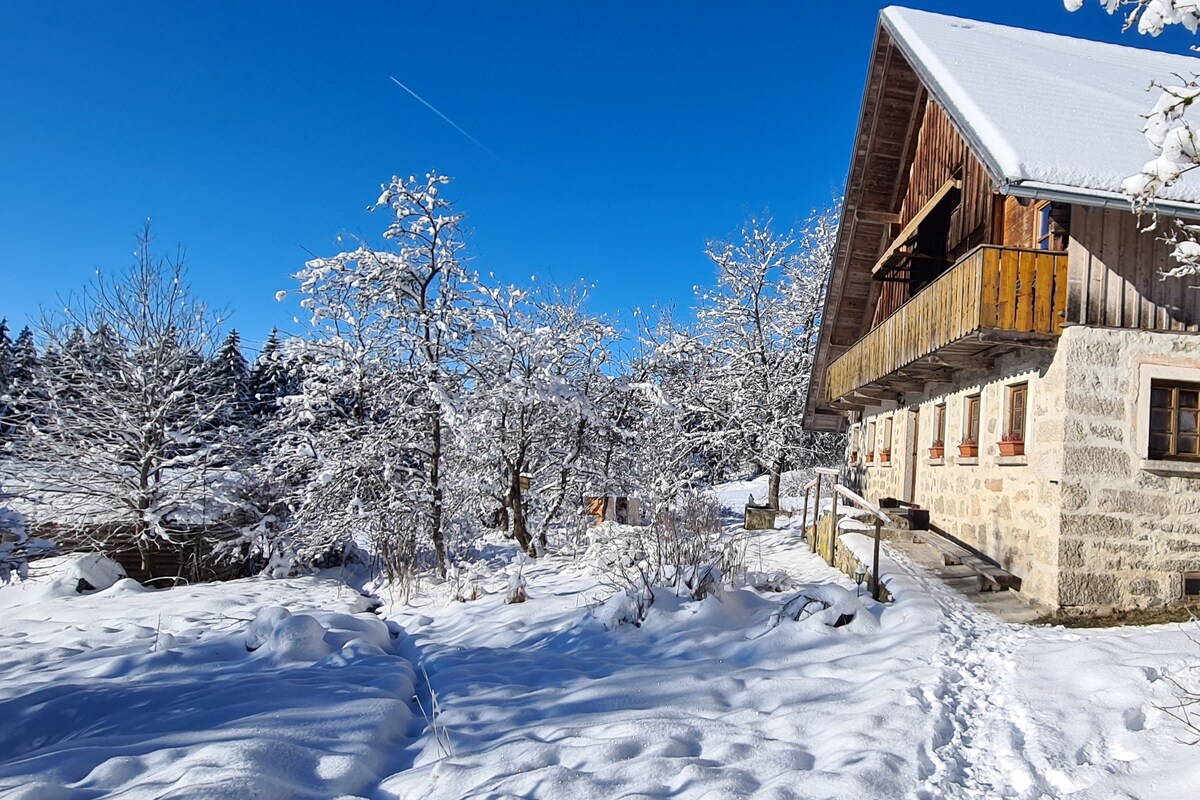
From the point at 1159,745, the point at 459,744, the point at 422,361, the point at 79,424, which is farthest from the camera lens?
the point at 79,424

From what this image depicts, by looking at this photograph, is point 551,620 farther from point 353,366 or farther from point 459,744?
point 353,366

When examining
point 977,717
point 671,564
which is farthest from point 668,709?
point 671,564

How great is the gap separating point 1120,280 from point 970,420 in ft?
9.35

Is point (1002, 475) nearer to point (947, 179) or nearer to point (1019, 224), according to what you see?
Answer: point (1019, 224)

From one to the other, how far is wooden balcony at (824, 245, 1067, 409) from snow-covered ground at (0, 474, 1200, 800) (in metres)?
2.96

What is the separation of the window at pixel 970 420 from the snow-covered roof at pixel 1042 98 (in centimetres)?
349

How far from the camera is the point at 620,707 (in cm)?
500

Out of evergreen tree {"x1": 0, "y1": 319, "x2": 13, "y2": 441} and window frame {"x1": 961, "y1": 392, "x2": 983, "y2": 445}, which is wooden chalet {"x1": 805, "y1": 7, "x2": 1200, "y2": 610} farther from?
evergreen tree {"x1": 0, "y1": 319, "x2": 13, "y2": 441}

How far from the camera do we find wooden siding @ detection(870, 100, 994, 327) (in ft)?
34.6

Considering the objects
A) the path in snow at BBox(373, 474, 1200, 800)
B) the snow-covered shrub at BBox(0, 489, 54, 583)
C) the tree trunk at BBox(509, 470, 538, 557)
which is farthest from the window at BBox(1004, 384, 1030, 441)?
the snow-covered shrub at BBox(0, 489, 54, 583)

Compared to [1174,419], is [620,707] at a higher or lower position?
lower

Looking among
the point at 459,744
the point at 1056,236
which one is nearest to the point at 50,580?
the point at 459,744

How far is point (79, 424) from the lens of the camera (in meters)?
15.8

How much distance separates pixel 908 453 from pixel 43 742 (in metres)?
12.3
